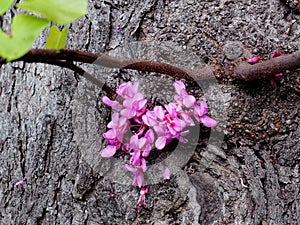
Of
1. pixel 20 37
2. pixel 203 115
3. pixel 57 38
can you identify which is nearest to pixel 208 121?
pixel 203 115

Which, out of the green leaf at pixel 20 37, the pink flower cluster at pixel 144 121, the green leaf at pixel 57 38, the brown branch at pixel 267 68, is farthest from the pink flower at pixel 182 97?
the green leaf at pixel 20 37

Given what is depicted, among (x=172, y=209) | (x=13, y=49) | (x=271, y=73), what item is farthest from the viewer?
(x=172, y=209)

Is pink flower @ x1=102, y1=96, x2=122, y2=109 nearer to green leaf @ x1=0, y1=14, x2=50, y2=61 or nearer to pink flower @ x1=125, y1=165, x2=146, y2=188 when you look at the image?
pink flower @ x1=125, y1=165, x2=146, y2=188

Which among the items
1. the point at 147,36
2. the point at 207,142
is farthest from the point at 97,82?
the point at 207,142

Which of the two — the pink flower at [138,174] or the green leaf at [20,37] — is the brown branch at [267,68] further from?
the green leaf at [20,37]

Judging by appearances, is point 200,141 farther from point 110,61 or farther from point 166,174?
point 110,61

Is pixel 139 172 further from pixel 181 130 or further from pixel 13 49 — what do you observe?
pixel 13 49
